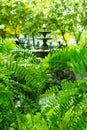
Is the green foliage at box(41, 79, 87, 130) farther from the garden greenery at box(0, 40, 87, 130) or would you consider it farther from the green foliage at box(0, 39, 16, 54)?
the green foliage at box(0, 39, 16, 54)

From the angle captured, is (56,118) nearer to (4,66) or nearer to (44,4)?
(4,66)

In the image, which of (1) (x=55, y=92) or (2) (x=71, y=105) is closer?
(2) (x=71, y=105)

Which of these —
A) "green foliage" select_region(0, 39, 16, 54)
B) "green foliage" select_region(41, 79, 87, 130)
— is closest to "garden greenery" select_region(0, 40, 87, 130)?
"green foliage" select_region(41, 79, 87, 130)

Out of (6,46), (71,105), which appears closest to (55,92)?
(71,105)

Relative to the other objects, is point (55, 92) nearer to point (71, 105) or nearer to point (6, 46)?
point (71, 105)

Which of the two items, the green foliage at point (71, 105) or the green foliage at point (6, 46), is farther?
the green foliage at point (6, 46)

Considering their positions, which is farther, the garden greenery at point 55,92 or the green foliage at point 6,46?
the green foliage at point 6,46

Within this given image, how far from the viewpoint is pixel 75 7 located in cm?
2034

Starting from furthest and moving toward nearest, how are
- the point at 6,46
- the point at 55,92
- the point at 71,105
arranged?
the point at 6,46, the point at 55,92, the point at 71,105

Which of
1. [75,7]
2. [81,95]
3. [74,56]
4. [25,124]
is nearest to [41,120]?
[25,124]

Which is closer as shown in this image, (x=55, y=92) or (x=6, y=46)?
(x=55, y=92)

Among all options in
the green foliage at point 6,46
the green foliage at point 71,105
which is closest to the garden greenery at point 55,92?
the green foliage at point 71,105

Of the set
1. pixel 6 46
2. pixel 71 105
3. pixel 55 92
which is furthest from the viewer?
pixel 6 46

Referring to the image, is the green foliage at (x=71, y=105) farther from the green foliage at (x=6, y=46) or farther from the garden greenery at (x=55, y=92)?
the green foliage at (x=6, y=46)
